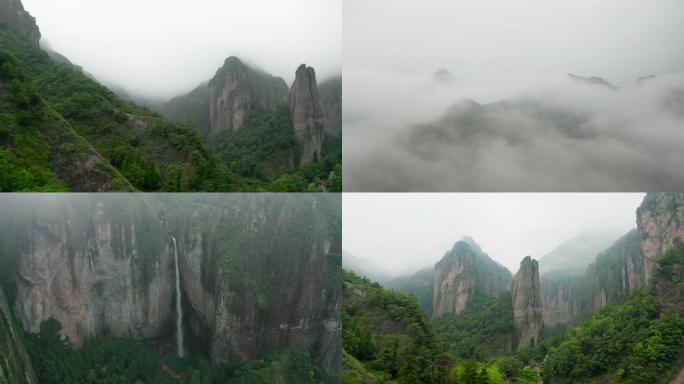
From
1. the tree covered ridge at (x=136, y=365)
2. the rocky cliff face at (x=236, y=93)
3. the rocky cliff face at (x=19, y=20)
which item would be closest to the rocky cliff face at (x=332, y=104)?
the rocky cliff face at (x=236, y=93)

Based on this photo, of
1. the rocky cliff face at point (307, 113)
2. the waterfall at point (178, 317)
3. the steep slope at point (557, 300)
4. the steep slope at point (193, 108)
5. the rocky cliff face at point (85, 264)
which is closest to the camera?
the rocky cliff face at point (85, 264)

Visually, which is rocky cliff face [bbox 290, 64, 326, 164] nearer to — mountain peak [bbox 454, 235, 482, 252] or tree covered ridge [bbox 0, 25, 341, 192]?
tree covered ridge [bbox 0, 25, 341, 192]

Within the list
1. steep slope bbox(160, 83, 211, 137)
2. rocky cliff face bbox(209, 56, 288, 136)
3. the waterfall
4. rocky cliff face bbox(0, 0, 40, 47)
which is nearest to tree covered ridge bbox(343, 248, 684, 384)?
the waterfall

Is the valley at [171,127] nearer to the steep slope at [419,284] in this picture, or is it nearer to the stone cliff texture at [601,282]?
the steep slope at [419,284]

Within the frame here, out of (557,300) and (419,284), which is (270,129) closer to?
(419,284)

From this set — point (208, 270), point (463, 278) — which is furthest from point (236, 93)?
point (463, 278)

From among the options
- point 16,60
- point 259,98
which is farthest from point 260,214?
point 16,60
